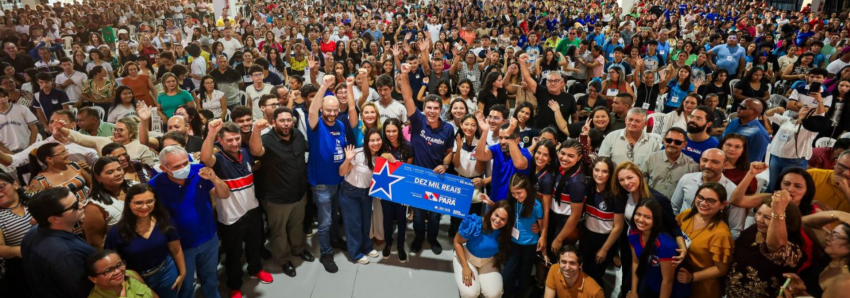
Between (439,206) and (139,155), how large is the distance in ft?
9.13

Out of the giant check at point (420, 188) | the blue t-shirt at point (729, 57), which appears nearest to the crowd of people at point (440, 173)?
the giant check at point (420, 188)

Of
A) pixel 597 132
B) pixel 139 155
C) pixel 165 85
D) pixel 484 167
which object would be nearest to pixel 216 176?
pixel 139 155

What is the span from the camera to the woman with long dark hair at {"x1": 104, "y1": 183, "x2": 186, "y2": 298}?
2754mm

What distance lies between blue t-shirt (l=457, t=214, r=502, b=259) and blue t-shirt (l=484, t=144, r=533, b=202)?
1.33 feet

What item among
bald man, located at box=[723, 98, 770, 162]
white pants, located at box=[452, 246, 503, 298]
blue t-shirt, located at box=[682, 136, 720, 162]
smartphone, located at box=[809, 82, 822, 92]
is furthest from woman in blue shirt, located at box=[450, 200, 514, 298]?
smartphone, located at box=[809, 82, 822, 92]

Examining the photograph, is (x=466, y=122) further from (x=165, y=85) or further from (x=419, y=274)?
(x=165, y=85)

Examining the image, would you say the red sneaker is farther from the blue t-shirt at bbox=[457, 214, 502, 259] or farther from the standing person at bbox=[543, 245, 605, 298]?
the standing person at bbox=[543, 245, 605, 298]

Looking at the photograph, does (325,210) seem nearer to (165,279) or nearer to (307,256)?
(307,256)

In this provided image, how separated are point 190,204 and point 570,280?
2.75 m

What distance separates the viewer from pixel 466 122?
4148 mm

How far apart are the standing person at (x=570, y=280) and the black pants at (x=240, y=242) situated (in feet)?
8.06

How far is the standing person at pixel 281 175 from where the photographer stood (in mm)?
3781

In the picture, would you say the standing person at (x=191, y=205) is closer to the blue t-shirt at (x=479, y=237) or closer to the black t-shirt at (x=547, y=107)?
the blue t-shirt at (x=479, y=237)

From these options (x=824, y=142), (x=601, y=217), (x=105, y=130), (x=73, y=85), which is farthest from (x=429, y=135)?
(x=73, y=85)
